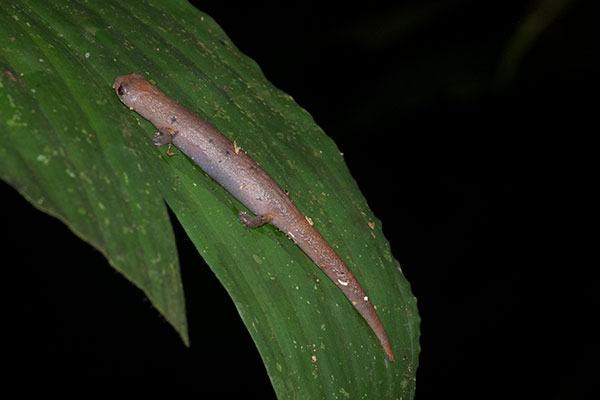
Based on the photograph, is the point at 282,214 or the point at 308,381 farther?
the point at 282,214

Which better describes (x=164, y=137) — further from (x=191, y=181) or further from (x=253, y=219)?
(x=253, y=219)

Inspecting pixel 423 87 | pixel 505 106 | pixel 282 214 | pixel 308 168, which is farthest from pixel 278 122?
pixel 505 106

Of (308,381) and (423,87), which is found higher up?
(423,87)

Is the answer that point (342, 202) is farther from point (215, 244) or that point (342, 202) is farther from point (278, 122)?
point (215, 244)

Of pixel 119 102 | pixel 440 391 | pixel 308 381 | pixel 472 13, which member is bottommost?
pixel 440 391

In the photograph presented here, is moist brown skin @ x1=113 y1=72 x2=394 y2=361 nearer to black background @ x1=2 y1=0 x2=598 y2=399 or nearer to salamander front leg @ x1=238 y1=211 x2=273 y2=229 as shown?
salamander front leg @ x1=238 y1=211 x2=273 y2=229

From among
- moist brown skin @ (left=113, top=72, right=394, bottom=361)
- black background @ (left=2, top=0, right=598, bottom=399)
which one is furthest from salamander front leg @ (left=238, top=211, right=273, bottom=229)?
black background @ (left=2, top=0, right=598, bottom=399)
